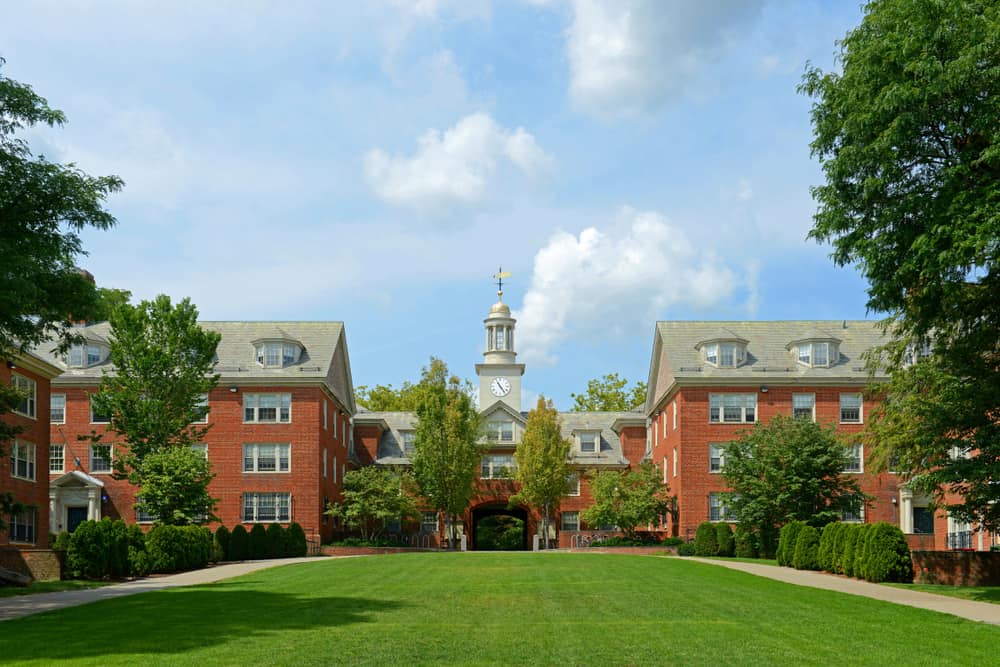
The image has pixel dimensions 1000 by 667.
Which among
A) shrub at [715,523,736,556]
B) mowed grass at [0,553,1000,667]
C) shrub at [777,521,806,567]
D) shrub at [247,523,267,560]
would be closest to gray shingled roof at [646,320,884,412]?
shrub at [715,523,736,556]

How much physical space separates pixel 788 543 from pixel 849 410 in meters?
20.4

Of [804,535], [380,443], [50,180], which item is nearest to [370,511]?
[380,443]

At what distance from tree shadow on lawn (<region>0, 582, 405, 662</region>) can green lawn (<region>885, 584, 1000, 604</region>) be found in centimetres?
1244

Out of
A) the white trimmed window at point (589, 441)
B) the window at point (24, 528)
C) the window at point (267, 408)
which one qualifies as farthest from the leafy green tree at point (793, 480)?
the window at point (24, 528)

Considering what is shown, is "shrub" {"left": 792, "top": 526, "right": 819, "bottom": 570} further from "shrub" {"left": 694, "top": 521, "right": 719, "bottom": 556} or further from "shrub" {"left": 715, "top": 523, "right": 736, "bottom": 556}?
"shrub" {"left": 694, "top": 521, "right": 719, "bottom": 556}

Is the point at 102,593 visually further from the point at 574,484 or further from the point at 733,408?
the point at 574,484

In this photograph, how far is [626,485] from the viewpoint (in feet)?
179

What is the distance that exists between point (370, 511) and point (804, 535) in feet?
87.0

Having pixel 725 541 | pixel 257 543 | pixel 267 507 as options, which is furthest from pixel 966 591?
pixel 267 507

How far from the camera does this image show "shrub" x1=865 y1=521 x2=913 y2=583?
1102 inches

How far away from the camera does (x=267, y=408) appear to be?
179 feet

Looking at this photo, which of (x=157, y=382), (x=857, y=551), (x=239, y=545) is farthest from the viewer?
(x=239, y=545)

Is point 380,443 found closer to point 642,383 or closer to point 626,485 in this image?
point 626,485

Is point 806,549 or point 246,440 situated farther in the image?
point 246,440
